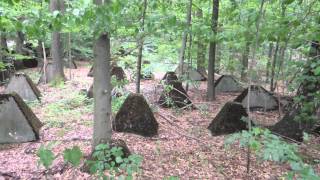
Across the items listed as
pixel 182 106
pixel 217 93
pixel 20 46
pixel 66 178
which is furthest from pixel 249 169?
pixel 20 46

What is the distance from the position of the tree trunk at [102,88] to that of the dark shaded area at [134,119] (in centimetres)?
Answer: 155

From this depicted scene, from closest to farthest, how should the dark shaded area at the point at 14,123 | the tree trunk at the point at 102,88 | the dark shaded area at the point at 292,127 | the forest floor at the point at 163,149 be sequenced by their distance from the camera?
the tree trunk at the point at 102,88 < the forest floor at the point at 163,149 < the dark shaded area at the point at 14,123 < the dark shaded area at the point at 292,127

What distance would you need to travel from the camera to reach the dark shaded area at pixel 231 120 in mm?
8211

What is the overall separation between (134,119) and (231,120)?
2273 millimetres

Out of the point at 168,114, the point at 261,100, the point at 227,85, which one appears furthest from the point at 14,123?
the point at 227,85

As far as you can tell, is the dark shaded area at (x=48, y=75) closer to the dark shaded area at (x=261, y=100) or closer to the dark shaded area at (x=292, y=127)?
the dark shaded area at (x=261, y=100)

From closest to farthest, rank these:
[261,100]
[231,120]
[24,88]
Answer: [231,120], [261,100], [24,88]

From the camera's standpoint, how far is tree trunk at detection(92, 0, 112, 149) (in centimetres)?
587

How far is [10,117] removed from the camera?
7594 millimetres

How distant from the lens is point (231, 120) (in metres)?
8.24

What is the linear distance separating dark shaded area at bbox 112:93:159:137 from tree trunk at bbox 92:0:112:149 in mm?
1554

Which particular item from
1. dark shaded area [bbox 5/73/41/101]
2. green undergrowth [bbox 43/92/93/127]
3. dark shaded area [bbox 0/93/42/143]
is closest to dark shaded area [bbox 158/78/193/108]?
green undergrowth [bbox 43/92/93/127]

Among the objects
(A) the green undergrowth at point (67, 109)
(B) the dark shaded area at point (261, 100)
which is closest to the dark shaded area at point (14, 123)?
(A) the green undergrowth at point (67, 109)

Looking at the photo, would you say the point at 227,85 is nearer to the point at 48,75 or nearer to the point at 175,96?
the point at 175,96
